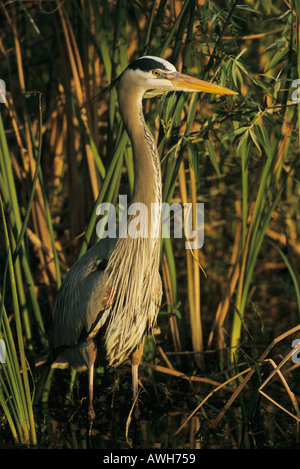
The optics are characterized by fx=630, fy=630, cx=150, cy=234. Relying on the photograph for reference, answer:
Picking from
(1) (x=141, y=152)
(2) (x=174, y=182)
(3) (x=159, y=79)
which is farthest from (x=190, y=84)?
(2) (x=174, y=182)

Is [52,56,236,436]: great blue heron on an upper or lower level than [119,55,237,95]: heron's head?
lower

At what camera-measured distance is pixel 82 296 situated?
249cm

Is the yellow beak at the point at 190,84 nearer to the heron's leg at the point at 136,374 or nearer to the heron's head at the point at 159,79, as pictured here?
the heron's head at the point at 159,79

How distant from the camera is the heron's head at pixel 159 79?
2.25 m

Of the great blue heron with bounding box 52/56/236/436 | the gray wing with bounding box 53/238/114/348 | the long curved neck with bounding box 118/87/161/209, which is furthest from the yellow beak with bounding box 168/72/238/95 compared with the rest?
the gray wing with bounding box 53/238/114/348

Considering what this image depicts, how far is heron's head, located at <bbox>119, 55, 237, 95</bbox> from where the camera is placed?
7.38 ft

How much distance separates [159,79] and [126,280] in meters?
0.78

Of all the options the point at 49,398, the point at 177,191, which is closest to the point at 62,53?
the point at 177,191

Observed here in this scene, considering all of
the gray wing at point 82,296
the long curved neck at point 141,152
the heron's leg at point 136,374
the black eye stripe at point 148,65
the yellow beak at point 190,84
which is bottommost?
the heron's leg at point 136,374

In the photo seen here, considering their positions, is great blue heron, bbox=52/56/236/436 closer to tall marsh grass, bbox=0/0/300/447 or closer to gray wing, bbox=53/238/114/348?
gray wing, bbox=53/238/114/348

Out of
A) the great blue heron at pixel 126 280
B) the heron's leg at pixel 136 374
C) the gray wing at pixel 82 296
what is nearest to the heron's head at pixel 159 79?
the great blue heron at pixel 126 280

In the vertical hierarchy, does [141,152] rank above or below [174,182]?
above

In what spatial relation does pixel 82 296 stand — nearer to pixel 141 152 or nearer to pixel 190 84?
pixel 141 152

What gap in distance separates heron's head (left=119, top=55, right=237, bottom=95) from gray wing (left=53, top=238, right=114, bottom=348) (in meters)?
0.64
